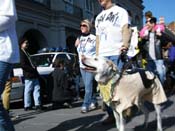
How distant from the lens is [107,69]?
245 inches

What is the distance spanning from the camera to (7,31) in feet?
18.2

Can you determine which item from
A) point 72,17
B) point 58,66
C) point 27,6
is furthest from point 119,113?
point 72,17

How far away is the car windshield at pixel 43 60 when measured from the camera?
44.0ft

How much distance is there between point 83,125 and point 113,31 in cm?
172

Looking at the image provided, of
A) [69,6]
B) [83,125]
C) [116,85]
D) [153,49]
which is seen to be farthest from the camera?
[69,6]

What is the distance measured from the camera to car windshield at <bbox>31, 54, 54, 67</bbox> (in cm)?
1341

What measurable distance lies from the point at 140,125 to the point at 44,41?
19.7 metres

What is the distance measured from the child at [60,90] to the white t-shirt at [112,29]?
4.04 m

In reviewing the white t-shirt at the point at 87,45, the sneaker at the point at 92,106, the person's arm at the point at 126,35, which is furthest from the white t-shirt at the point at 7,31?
the sneaker at the point at 92,106

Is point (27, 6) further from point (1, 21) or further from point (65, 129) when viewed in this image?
point (1, 21)

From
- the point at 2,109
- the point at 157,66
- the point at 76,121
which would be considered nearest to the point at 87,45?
the point at 157,66

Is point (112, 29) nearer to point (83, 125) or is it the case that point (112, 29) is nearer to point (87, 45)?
point (83, 125)

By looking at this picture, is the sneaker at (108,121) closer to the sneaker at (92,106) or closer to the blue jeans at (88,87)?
the blue jeans at (88,87)

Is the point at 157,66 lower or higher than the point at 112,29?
lower
